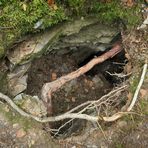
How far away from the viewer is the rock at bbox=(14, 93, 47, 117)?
4.21 m

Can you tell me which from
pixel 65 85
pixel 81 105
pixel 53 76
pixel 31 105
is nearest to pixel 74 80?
pixel 65 85

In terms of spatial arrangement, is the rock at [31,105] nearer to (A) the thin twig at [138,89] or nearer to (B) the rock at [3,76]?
(B) the rock at [3,76]

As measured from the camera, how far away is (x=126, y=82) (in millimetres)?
4254

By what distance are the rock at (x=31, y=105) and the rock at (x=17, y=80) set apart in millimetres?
468

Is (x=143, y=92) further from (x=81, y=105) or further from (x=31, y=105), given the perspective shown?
(x=31, y=105)

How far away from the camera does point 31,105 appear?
13.9 feet

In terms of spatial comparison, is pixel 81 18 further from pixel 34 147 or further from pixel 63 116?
pixel 34 147

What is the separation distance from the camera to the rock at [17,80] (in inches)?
185

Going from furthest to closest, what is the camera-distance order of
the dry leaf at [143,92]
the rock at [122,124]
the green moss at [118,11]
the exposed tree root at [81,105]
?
the green moss at [118,11] → the dry leaf at [143,92] → the rock at [122,124] → the exposed tree root at [81,105]

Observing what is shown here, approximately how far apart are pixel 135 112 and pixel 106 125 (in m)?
0.35

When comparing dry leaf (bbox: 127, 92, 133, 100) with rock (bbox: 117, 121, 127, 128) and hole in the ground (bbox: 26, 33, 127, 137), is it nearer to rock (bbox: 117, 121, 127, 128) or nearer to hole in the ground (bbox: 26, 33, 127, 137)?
rock (bbox: 117, 121, 127, 128)

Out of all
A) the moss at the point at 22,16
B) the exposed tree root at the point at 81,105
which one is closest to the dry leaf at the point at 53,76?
the exposed tree root at the point at 81,105

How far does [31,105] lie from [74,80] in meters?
1.57

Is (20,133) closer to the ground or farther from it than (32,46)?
closer to the ground
